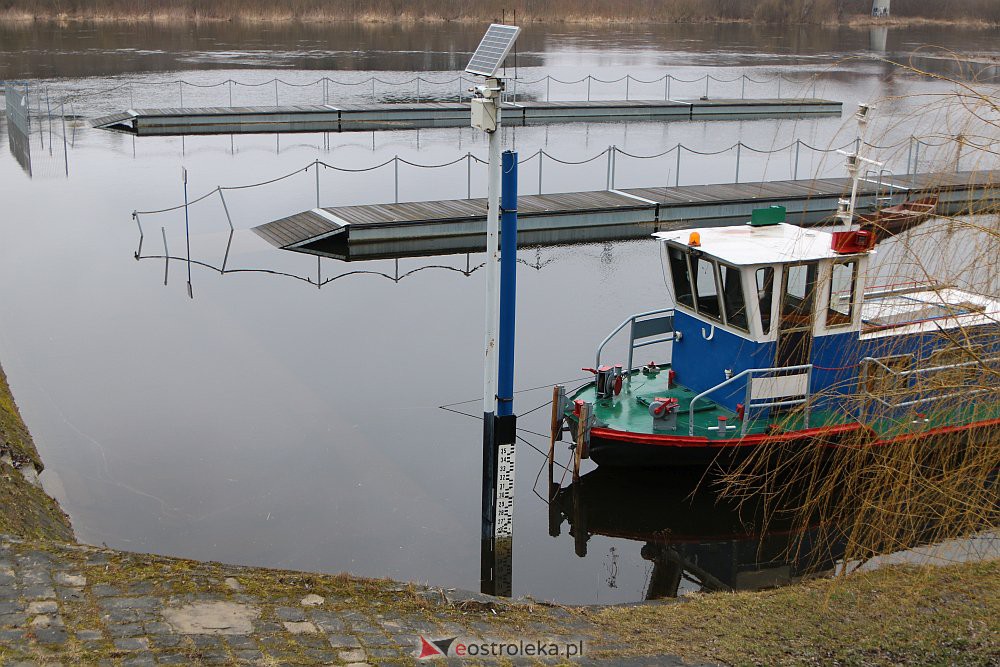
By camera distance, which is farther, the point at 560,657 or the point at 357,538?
the point at 357,538

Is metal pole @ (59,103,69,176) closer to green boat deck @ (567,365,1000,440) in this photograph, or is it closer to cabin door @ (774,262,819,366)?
green boat deck @ (567,365,1000,440)

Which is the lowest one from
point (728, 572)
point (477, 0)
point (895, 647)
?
point (728, 572)

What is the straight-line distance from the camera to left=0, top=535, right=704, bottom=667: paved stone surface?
766 cm

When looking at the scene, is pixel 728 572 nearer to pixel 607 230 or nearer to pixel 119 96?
pixel 607 230

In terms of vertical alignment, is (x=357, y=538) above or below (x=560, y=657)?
below

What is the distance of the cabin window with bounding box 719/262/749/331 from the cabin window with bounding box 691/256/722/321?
13 cm

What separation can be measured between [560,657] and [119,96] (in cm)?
4278

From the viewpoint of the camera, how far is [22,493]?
11555mm

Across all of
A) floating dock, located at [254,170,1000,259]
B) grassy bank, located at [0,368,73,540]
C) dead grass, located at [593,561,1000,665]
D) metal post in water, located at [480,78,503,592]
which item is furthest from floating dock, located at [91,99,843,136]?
dead grass, located at [593,561,1000,665]

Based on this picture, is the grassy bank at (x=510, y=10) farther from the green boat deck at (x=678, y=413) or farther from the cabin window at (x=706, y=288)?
the cabin window at (x=706, y=288)

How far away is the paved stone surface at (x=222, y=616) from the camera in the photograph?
25.1 ft

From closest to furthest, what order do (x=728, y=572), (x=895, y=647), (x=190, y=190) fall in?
(x=895, y=647) < (x=728, y=572) < (x=190, y=190)

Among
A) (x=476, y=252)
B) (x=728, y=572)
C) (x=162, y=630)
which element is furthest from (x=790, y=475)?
(x=476, y=252)

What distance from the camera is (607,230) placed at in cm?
2664
